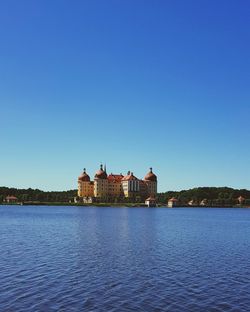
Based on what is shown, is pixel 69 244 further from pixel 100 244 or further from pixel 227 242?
pixel 227 242

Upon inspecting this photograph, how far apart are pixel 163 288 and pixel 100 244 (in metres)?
19.0

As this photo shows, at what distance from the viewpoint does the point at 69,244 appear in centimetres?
3950

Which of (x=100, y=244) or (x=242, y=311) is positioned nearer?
(x=242, y=311)

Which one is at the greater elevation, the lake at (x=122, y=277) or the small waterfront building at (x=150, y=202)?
the small waterfront building at (x=150, y=202)

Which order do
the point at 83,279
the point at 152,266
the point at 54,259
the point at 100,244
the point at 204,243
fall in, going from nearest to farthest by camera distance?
the point at 83,279 → the point at 152,266 → the point at 54,259 → the point at 100,244 → the point at 204,243

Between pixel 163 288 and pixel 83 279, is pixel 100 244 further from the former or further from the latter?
pixel 163 288

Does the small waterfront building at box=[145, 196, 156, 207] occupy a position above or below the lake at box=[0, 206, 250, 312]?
above

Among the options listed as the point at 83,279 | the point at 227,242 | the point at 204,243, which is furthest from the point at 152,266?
the point at 227,242

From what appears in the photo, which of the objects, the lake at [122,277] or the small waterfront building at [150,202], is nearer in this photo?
the lake at [122,277]

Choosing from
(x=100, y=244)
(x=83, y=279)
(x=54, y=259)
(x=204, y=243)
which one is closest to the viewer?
(x=83, y=279)

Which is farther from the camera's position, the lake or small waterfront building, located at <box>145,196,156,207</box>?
small waterfront building, located at <box>145,196,156,207</box>

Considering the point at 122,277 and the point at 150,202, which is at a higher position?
the point at 150,202

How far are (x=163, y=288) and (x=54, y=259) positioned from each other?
11315mm

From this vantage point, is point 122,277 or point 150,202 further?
point 150,202
